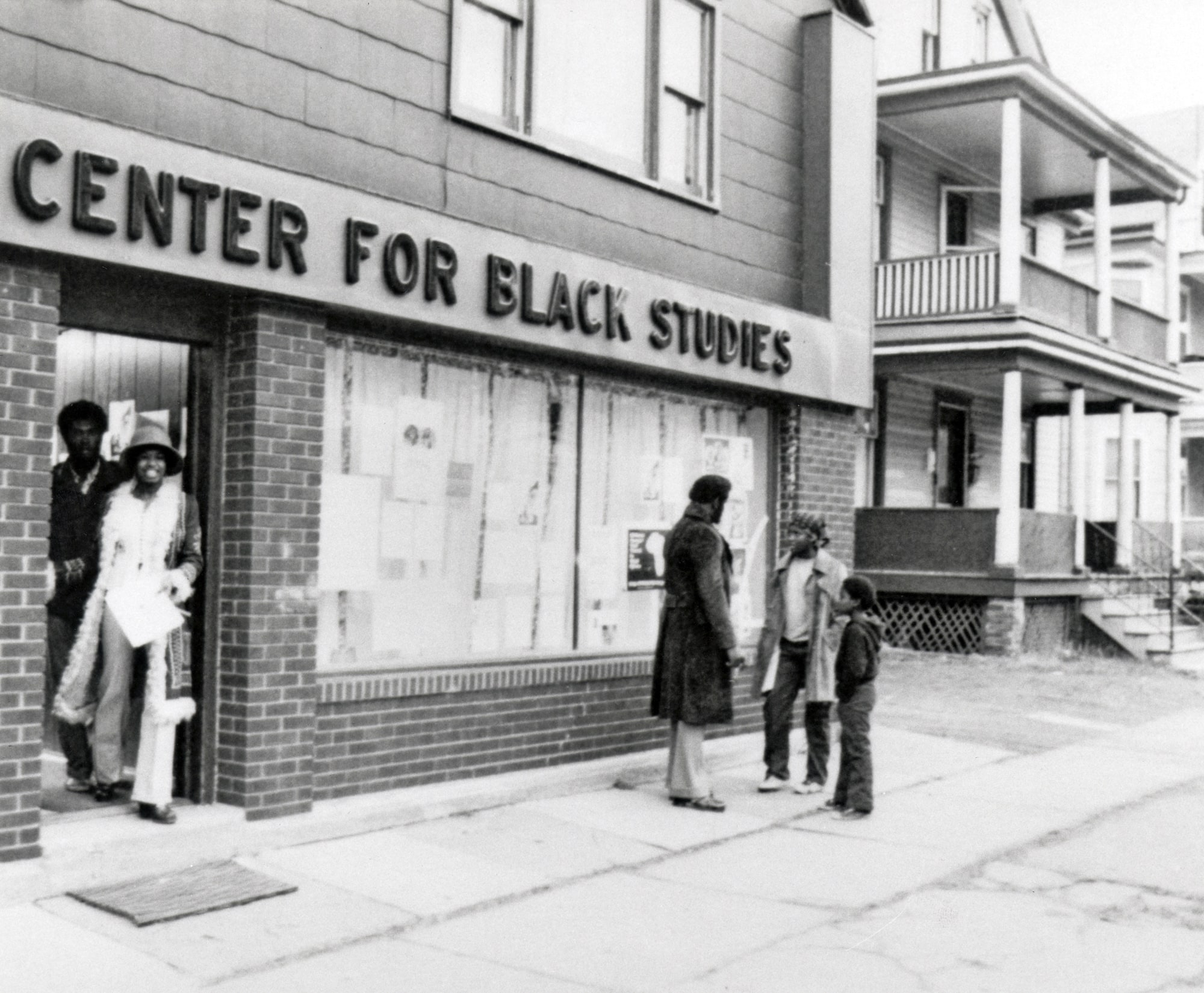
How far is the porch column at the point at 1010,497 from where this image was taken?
57.2 ft

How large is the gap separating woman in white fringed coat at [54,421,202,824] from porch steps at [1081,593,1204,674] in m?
13.8

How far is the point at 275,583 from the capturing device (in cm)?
715

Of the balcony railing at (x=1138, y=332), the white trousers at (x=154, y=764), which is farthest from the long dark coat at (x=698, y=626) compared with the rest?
the balcony railing at (x=1138, y=332)

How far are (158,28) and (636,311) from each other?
11.5 ft

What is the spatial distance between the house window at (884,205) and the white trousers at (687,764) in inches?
496

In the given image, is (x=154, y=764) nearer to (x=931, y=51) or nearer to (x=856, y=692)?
(x=856, y=692)

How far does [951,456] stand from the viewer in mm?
21609

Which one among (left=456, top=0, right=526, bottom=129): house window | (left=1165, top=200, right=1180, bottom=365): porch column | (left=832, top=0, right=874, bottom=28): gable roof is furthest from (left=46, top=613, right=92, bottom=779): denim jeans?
(left=1165, top=200, right=1180, bottom=365): porch column

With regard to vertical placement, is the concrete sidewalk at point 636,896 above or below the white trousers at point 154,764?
below

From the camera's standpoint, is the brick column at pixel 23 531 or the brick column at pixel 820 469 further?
the brick column at pixel 820 469

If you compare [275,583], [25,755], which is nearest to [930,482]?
[275,583]

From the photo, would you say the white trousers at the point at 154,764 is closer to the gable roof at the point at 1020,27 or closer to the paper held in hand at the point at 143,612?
the paper held in hand at the point at 143,612

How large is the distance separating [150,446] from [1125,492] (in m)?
17.3

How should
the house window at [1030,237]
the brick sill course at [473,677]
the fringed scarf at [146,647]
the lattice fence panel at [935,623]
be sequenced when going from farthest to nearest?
1. the house window at [1030,237]
2. the lattice fence panel at [935,623]
3. the brick sill course at [473,677]
4. the fringed scarf at [146,647]
